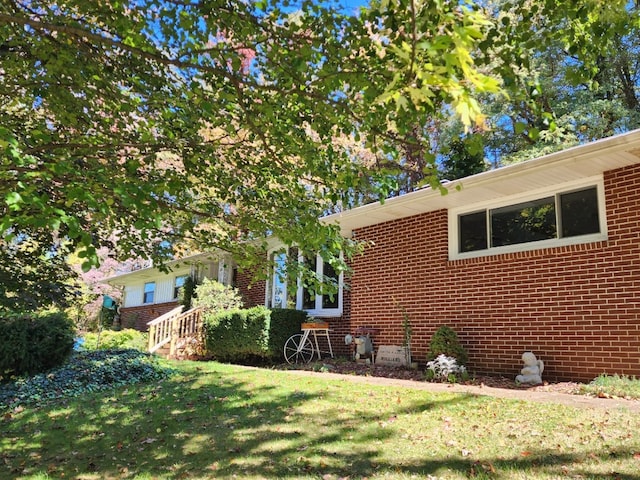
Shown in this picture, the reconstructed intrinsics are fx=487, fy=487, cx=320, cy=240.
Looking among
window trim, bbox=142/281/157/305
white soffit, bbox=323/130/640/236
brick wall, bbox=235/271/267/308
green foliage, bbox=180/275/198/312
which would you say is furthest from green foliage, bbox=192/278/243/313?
window trim, bbox=142/281/157/305

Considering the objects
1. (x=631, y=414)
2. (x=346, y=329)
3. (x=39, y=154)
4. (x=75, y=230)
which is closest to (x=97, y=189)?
(x=75, y=230)

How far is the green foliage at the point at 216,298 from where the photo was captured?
14416mm

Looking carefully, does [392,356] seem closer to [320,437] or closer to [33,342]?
[320,437]

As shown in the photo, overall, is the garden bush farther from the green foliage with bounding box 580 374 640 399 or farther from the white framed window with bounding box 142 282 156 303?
the white framed window with bounding box 142 282 156 303

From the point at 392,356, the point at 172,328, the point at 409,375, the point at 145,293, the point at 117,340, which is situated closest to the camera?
the point at 409,375

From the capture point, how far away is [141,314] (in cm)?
2352

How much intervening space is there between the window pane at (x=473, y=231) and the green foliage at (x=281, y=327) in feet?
16.0

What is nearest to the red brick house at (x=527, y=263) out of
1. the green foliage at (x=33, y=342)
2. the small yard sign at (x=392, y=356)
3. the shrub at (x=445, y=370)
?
the small yard sign at (x=392, y=356)

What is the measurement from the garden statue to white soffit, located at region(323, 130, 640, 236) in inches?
105

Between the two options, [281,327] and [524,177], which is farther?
[281,327]

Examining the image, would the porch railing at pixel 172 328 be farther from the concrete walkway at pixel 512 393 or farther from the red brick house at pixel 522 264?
the concrete walkway at pixel 512 393

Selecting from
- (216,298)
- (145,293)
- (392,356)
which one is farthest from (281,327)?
(145,293)

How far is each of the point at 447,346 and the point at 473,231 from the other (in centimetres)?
218

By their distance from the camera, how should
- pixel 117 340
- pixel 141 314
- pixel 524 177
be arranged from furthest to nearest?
pixel 141 314
pixel 117 340
pixel 524 177
